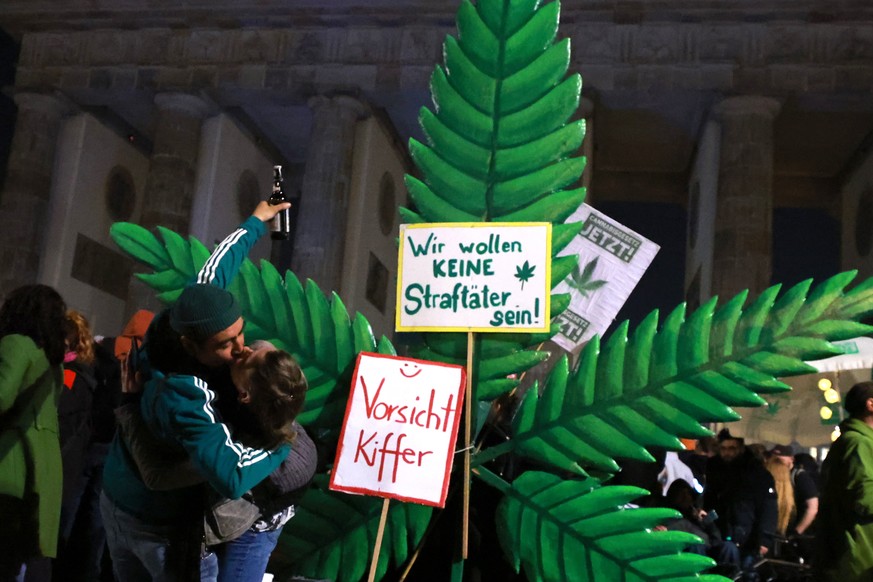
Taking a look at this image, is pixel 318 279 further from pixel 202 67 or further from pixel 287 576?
pixel 287 576

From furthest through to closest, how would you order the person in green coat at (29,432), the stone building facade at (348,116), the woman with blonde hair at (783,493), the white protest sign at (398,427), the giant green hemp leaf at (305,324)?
the stone building facade at (348,116), the woman with blonde hair at (783,493), the person in green coat at (29,432), the giant green hemp leaf at (305,324), the white protest sign at (398,427)

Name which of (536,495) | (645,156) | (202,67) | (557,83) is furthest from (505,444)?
(645,156)

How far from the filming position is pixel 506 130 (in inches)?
80.8

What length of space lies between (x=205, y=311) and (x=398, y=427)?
51 centimetres

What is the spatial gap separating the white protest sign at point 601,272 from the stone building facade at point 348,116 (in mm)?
13294

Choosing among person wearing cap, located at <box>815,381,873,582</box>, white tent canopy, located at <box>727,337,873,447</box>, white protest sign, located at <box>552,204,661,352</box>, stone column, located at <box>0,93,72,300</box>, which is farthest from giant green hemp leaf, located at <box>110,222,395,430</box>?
stone column, located at <box>0,93,72,300</box>

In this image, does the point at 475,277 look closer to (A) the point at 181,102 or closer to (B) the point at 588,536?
(B) the point at 588,536

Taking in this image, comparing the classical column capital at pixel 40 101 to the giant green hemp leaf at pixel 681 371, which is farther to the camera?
the classical column capital at pixel 40 101

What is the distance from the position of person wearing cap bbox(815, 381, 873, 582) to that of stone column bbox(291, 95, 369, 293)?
41.7 feet

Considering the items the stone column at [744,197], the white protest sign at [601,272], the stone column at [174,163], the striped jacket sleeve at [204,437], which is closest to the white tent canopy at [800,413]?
the stone column at [744,197]

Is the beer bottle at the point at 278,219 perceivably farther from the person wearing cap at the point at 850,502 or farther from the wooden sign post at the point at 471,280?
the person wearing cap at the point at 850,502

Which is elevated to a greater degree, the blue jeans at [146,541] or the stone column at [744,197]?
the stone column at [744,197]

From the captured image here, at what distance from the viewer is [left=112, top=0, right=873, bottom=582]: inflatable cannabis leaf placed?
1.85m

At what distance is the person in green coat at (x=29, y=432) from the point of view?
3.18m
